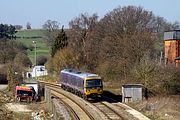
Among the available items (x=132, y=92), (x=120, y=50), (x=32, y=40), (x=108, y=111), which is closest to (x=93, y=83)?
(x=132, y=92)

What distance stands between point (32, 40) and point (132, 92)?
12117 cm

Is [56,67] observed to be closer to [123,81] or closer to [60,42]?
[60,42]

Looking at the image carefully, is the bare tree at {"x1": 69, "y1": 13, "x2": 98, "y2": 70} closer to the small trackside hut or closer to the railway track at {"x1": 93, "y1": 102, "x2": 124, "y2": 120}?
the small trackside hut

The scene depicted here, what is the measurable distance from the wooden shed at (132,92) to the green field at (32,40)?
8648 centimetres

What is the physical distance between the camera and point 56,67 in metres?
80.4

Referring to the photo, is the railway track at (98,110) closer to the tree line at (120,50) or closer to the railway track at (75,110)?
the railway track at (75,110)

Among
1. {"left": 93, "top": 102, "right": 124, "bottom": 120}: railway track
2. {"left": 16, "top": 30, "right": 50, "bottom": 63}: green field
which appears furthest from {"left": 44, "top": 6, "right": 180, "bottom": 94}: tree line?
{"left": 16, "top": 30, "right": 50, "bottom": 63}: green field

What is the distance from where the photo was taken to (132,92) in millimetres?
41562

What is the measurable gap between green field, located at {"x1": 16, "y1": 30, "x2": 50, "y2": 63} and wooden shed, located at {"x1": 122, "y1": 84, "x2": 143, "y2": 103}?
86.5 metres

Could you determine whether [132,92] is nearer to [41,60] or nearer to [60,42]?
[60,42]

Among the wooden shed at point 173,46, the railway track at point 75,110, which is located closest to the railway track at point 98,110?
the railway track at point 75,110

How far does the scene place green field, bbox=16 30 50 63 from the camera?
134 metres

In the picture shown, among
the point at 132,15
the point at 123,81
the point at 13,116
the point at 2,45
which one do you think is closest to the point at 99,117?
the point at 13,116

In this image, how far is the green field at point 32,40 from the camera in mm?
134375
